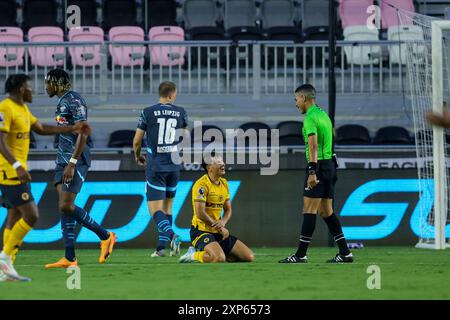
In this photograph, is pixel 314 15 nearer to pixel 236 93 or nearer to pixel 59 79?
pixel 236 93

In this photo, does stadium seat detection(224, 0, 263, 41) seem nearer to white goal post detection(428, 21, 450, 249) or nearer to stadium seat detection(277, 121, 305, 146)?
stadium seat detection(277, 121, 305, 146)

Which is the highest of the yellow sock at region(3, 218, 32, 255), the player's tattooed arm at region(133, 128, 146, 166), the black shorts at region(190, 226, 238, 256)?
the player's tattooed arm at region(133, 128, 146, 166)

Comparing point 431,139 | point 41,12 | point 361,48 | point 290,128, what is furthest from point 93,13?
point 431,139

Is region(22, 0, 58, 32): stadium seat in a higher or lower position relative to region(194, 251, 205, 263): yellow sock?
higher

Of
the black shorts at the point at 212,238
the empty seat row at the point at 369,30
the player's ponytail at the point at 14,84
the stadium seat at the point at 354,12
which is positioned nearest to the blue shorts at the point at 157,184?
the black shorts at the point at 212,238

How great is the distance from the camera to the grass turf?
897 cm

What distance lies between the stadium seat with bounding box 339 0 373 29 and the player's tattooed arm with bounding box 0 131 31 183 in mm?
14753

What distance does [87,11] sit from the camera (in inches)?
955

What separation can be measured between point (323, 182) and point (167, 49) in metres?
10.2

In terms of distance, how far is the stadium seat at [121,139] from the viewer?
786 inches

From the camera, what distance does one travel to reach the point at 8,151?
32.9 ft

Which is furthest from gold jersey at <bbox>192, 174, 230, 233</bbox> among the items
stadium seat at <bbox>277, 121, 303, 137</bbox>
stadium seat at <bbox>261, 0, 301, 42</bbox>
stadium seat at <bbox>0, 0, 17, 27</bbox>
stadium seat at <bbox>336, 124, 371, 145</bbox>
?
stadium seat at <bbox>0, 0, 17, 27</bbox>

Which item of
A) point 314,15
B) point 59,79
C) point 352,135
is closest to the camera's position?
point 59,79
